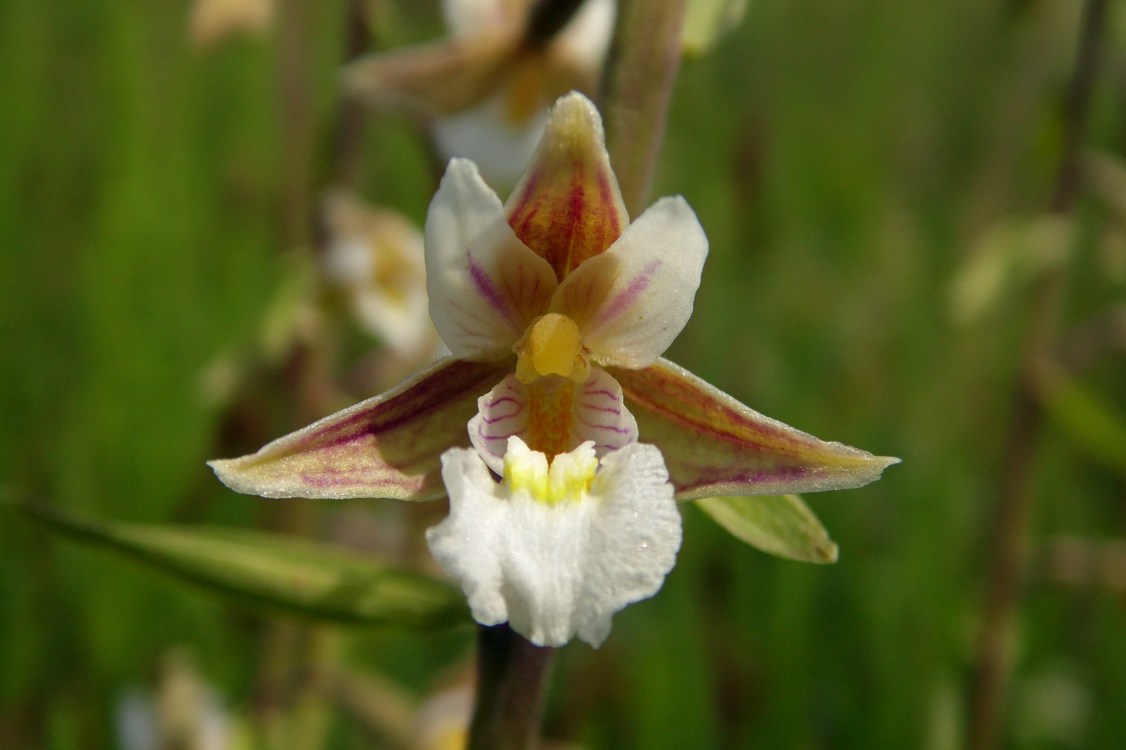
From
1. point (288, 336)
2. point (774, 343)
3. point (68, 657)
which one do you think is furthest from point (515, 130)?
point (774, 343)

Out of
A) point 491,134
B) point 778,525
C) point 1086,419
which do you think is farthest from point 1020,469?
point 778,525

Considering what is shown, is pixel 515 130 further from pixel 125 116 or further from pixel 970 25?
pixel 970 25

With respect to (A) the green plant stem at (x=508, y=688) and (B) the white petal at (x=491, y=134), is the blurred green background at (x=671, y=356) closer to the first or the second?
(B) the white petal at (x=491, y=134)

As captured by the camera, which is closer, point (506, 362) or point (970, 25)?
point (506, 362)

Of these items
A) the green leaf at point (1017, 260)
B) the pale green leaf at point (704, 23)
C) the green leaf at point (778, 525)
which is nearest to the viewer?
the green leaf at point (778, 525)

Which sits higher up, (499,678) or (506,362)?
(506,362)

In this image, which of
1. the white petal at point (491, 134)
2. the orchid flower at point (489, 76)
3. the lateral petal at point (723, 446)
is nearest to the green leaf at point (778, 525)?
the lateral petal at point (723, 446)

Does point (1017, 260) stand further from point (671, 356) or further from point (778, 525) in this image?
point (778, 525)
